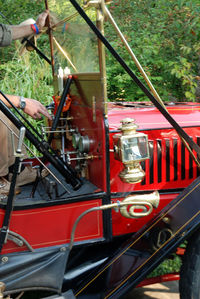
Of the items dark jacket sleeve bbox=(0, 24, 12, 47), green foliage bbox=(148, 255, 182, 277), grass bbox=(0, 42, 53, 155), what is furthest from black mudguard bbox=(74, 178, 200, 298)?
grass bbox=(0, 42, 53, 155)

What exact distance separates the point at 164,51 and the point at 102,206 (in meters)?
4.47

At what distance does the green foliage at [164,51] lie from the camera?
15.9 feet

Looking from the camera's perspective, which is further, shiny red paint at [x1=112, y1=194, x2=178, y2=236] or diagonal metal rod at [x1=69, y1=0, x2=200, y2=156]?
shiny red paint at [x1=112, y1=194, x2=178, y2=236]

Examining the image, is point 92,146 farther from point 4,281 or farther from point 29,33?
point 29,33

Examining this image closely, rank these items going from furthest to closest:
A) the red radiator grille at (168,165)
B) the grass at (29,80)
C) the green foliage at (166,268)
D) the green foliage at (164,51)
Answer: the grass at (29,80) → the green foliage at (164,51) → the green foliage at (166,268) → the red radiator grille at (168,165)

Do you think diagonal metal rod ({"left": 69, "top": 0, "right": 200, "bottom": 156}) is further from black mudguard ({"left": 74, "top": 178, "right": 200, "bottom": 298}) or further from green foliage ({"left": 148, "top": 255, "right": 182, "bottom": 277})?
green foliage ({"left": 148, "top": 255, "right": 182, "bottom": 277})

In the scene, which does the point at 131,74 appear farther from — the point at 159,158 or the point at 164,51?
the point at 164,51

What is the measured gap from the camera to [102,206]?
1804 millimetres

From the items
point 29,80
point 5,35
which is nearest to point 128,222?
point 5,35

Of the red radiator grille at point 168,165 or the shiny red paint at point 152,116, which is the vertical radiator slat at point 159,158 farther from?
the shiny red paint at point 152,116

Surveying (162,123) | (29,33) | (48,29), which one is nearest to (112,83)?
(48,29)

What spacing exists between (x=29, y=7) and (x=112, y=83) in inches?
136

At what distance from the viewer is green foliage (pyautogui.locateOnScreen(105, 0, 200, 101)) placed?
4.86 meters

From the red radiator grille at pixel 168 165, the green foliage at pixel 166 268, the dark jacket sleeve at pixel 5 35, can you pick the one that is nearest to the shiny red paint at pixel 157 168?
the red radiator grille at pixel 168 165
